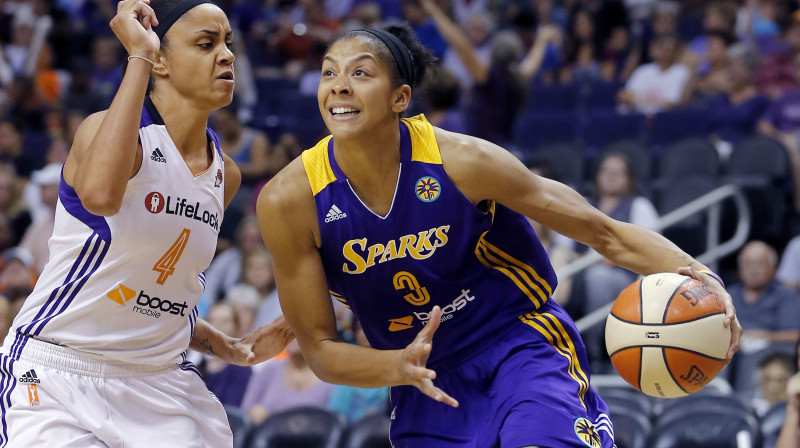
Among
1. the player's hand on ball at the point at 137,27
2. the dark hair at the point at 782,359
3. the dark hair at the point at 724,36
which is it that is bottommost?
the dark hair at the point at 782,359

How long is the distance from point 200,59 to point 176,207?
0.57 meters

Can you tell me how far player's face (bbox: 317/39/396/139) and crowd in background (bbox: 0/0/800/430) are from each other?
0.52 metres

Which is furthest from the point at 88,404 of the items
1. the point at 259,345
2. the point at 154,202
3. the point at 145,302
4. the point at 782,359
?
the point at 782,359

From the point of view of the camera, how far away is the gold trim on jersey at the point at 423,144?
160 inches

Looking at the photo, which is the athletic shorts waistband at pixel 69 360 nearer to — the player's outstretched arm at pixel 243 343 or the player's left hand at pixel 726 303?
the player's outstretched arm at pixel 243 343

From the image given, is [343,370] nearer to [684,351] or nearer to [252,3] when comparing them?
[684,351]

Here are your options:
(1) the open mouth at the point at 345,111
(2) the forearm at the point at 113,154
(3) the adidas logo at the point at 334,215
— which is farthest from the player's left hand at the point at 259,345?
(2) the forearm at the point at 113,154

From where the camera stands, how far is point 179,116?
3955mm

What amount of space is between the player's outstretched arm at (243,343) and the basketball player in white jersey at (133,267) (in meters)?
0.32

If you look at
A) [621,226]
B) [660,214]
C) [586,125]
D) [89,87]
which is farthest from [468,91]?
[621,226]

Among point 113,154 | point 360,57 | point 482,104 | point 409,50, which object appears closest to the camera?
point 113,154

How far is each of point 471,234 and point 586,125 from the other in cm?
731

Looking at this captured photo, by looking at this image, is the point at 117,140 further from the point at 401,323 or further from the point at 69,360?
the point at 401,323

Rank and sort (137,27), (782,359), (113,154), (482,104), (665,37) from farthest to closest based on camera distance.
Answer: (665,37), (482,104), (782,359), (137,27), (113,154)
